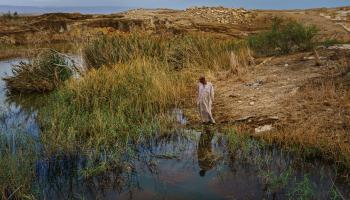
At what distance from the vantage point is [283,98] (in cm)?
1150

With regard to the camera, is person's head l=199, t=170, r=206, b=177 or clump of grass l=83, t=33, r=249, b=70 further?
clump of grass l=83, t=33, r=249, b=70

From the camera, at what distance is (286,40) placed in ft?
62.6

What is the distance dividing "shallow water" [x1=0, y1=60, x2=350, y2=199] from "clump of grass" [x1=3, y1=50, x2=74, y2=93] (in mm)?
6034

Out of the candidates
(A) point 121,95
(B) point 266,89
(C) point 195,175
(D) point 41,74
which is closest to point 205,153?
(C) point 195,175

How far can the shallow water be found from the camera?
23.0 ft

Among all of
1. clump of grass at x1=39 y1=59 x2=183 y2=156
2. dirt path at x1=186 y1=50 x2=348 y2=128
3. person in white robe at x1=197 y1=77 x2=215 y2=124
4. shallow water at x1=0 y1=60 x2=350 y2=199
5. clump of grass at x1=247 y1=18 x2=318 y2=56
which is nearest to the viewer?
shallow water at x1=0 y1=60 x2=350 y2=199

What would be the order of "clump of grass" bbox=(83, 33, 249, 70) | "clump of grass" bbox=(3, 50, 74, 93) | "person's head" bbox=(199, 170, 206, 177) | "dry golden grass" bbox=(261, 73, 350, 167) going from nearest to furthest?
"person's head" bbox=(199, 170, 206, 177)
"dry golden grass" bbox=(261, 73, 350, 167)
"clump of grass" bbox=(3, 50, 74, 93)
"clump of grass" bbox=(83, 33, 249, 70)

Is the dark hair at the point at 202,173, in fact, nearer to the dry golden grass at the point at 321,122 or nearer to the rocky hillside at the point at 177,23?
the dry golden grass at the point at 321,122

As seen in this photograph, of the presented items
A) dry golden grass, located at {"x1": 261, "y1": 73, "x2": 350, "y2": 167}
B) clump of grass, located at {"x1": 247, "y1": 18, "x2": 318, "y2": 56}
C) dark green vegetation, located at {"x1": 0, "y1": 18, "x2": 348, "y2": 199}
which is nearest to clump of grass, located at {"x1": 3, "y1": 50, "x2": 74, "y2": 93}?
dark green vegetation, located at {"x1": 0, "y1": 18, "x2": 348, "y2": 199}

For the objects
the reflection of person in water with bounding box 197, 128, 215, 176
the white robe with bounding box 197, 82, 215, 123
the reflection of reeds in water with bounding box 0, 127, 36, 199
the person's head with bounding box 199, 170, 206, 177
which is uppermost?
the white robe with bounding box 197, 82, 215, 123

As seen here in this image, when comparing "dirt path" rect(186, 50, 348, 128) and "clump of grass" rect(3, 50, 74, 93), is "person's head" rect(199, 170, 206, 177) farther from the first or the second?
"clump of grass" rect(3, 50, 74, 93)

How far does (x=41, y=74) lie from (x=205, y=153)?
835 cm

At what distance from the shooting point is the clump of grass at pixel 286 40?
18.5 m

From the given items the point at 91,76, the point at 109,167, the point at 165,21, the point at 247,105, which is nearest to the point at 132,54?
the point at 91,76
